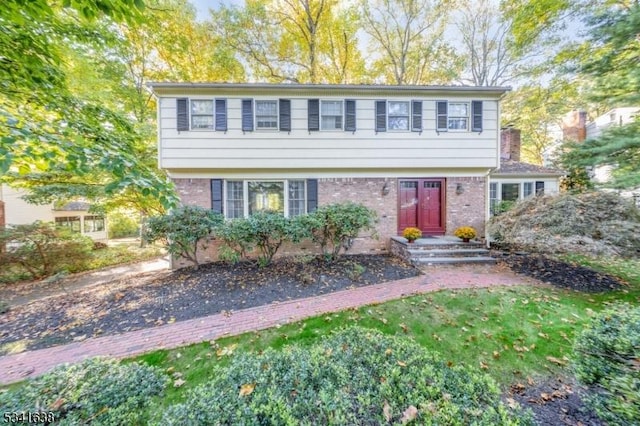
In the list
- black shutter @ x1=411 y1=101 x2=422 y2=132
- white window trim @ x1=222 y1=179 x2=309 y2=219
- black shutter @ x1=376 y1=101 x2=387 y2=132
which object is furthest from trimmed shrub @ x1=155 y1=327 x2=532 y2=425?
black shutter @ x1=411 y1=101 x2=422 y2=132

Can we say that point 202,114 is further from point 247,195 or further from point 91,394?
point 91,394

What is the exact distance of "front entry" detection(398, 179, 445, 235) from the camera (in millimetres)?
9039

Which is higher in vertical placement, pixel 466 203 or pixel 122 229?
pixel 466 203

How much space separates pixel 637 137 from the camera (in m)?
5.59

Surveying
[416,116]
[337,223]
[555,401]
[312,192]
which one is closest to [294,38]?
[416,116]

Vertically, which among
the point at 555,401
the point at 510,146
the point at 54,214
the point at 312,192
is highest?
the point at 510,146

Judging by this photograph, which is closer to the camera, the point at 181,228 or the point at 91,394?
the point at 91,394

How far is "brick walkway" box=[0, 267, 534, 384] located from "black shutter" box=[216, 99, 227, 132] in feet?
19.1

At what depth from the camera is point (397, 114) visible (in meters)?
8.34

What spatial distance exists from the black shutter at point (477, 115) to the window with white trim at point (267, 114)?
22.4 feet

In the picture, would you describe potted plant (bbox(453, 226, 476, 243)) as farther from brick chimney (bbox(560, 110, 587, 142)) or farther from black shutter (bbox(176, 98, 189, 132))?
brick chimney (bbox(560, 110, 587, 142))

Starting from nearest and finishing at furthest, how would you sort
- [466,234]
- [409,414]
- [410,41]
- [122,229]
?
[409,414] < [466,234] < [410,41] < [122,229]

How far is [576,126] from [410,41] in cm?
1157

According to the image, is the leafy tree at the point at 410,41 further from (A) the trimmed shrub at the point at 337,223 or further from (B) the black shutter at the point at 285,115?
(A) the trimmed shrub at the point at 337,223
